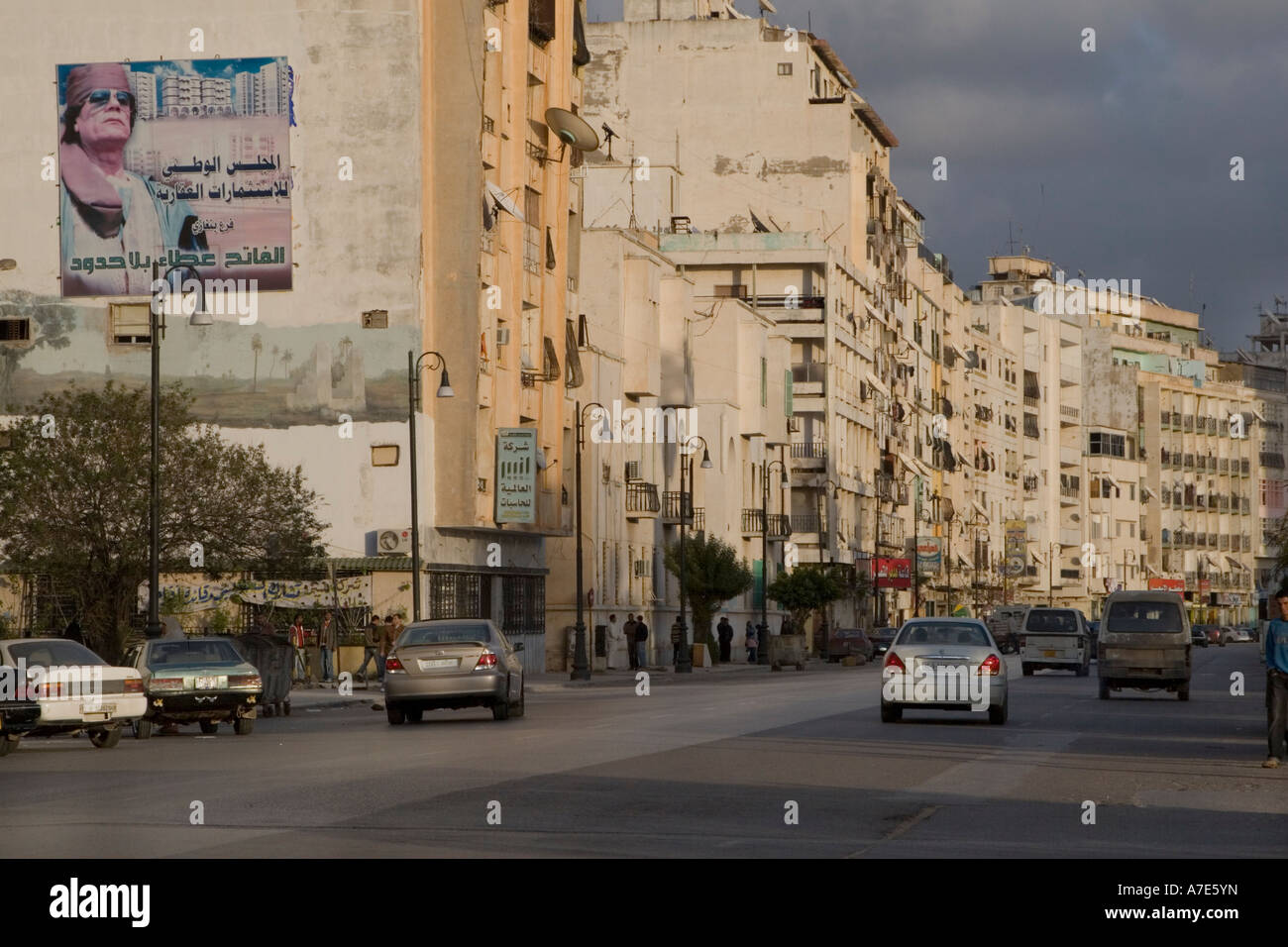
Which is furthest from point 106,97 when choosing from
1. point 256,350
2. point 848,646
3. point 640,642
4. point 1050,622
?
point 848,646

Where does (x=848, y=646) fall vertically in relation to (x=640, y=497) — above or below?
below

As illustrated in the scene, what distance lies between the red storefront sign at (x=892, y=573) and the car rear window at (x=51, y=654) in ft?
257

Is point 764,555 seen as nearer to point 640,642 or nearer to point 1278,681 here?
point 640,642

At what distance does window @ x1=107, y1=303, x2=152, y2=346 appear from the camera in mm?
58625

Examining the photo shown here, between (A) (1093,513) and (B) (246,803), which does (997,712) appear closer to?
(B) (246,803)

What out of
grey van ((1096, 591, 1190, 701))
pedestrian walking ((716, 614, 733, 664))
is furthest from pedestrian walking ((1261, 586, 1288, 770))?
pedestrian walking ((716, 614, 733, 664))

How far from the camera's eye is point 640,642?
232 ft

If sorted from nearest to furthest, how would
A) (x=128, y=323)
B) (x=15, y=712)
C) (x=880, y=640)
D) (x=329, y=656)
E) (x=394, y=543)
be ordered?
(x=15, y=712), (x=329, y=656), (x=394, y=543), (x=128, y=323), (x=880, y=640)

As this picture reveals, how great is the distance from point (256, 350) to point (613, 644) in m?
19.9

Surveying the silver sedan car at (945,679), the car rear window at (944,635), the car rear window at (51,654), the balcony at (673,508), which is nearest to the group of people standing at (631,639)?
the balcony at (673,508)

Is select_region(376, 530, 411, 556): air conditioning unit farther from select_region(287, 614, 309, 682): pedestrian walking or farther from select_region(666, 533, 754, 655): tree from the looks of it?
select_region(666, 533, 754, 655): tree
